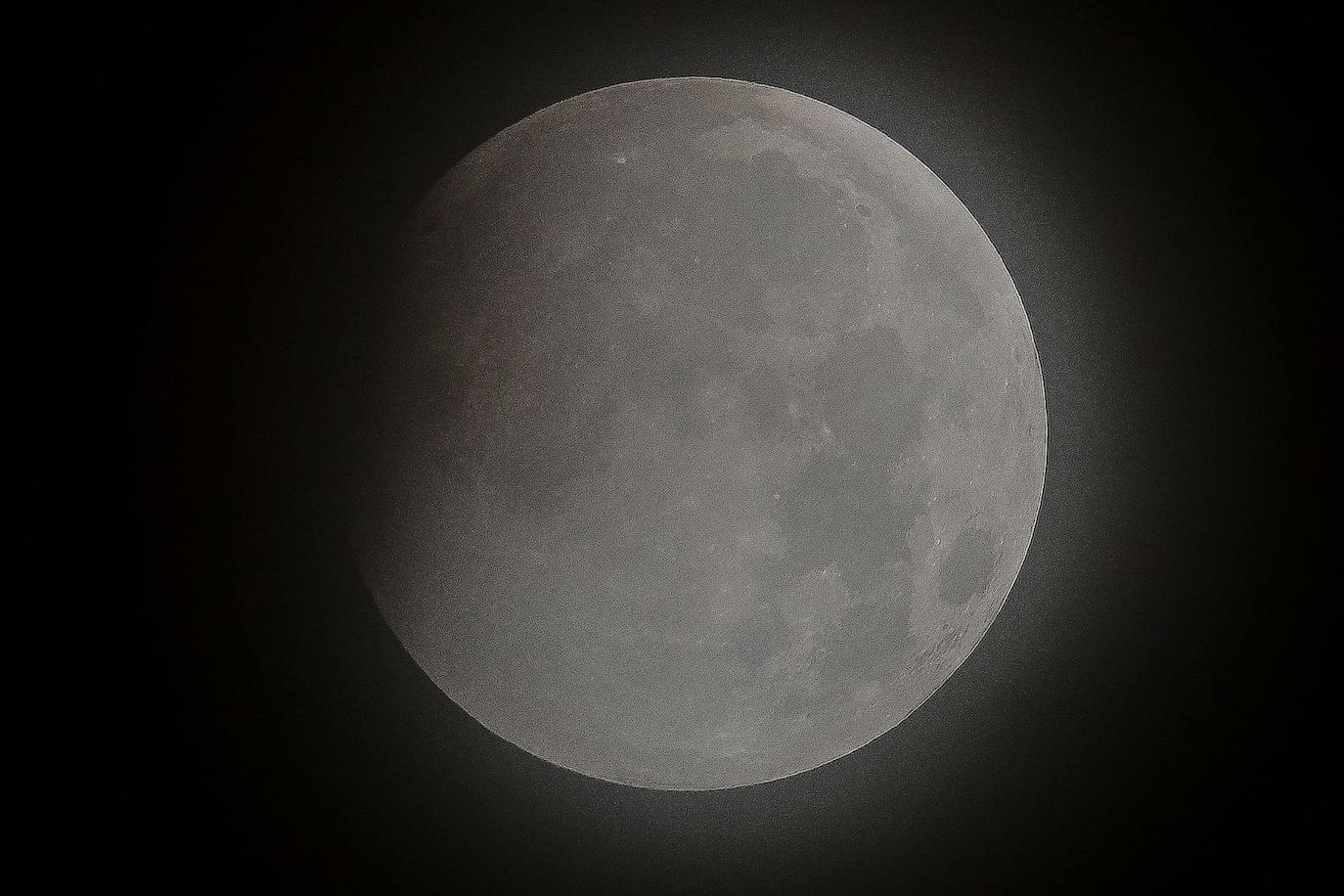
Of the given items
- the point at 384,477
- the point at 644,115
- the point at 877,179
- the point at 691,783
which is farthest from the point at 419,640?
the point at 877,179

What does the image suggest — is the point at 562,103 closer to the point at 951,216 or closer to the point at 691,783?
the point at 951,216

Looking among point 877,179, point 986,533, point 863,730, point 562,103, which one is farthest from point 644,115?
point 863,730

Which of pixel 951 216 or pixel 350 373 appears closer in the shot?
pixel 350 373

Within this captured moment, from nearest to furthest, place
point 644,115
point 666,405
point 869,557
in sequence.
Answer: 1. point 666,405
2. point 869,557
3. point 644,115

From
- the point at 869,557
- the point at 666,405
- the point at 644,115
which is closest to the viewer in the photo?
the point at 666,405

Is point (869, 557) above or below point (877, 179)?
below

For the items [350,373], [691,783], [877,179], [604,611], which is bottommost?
[691,783]

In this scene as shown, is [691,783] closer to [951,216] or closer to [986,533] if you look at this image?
[986,533]
